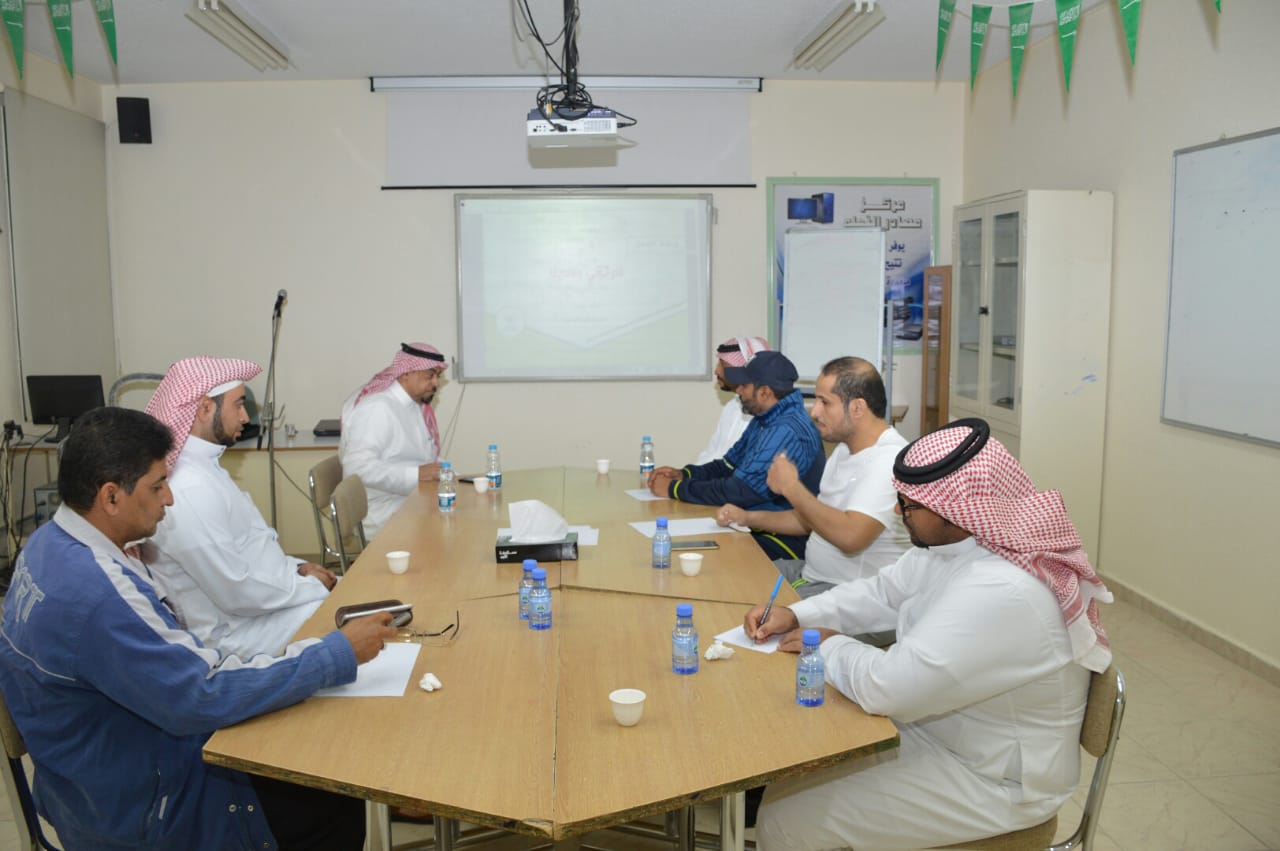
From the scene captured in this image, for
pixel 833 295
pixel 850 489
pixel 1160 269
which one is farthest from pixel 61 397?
pixel 1160 269

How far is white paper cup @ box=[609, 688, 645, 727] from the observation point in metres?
1.85

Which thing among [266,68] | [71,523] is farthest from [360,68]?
[71,523]

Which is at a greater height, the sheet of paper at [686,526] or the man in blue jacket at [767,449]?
the man in blue jacket at [767,449]

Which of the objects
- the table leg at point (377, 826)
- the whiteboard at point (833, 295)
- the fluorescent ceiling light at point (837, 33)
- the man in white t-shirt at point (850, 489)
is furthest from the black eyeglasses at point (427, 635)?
the whiteboard at point (833, 295)

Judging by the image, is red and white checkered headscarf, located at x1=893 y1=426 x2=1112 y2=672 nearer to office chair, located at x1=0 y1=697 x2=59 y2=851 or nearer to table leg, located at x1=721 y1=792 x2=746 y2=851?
table leg, located at x1=721 y1=792 x2=746 y2=851

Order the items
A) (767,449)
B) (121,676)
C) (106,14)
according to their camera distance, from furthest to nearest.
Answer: (106,14)
(767,449)
(121,676)

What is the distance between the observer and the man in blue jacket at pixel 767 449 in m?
3.63

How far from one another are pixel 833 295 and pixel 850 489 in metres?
3.32

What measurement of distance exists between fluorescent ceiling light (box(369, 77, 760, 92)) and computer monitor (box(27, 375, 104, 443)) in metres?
2.51

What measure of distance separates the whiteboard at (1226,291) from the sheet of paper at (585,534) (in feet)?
8.88

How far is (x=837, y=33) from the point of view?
499 centimetres

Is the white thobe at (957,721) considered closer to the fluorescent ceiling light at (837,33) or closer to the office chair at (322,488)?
the office chair at (322,488)

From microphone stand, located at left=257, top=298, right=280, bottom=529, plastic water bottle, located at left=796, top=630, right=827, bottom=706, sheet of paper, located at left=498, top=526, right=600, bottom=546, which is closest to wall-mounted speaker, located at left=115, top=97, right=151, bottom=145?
microphone stand, located at left=257, top=298, right=280, bottom=529

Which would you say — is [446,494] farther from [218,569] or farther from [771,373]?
[771,373]
